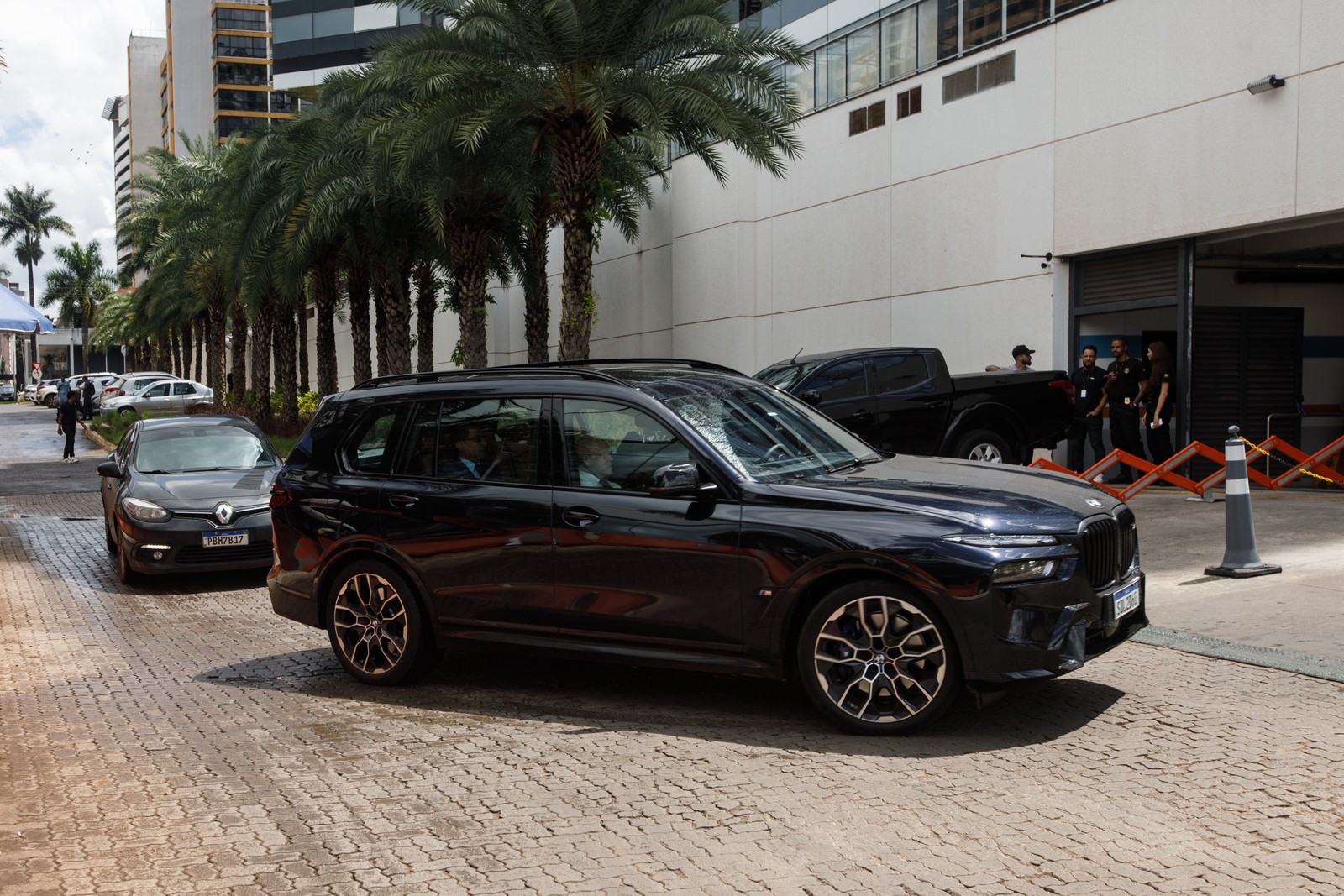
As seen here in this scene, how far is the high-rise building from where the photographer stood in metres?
52.8

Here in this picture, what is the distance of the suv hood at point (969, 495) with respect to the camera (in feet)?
18.6

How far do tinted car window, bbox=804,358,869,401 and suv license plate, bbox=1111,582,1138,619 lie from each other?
29.0 ft

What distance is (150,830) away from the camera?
482cm

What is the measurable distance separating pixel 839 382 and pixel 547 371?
28.5 ft

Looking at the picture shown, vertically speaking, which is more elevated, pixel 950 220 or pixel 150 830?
pixel 950 220

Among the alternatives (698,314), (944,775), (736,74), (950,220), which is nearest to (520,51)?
(736,74)

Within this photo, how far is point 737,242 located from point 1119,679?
22.6m

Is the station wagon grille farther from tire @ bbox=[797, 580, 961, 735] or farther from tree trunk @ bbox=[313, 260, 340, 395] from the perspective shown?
tree trunk @ bbox=[313, 260, 340, 395]

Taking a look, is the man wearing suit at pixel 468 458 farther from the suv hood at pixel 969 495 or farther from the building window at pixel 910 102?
the building window at pixel 910 102

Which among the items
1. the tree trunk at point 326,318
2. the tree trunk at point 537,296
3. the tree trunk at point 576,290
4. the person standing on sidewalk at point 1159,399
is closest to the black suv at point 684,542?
the person standing on sidewalk at point 1159,399

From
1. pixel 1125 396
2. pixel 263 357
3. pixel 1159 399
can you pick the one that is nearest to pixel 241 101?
pixel 263 357

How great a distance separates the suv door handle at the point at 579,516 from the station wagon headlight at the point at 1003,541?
1.78m

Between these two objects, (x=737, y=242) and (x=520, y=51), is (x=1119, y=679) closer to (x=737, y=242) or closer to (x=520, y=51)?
(x=520, y=51)

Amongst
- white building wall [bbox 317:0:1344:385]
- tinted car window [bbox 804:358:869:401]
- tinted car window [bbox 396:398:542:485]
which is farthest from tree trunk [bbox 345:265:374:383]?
tinted car window [bbox 396:398:542:485]
